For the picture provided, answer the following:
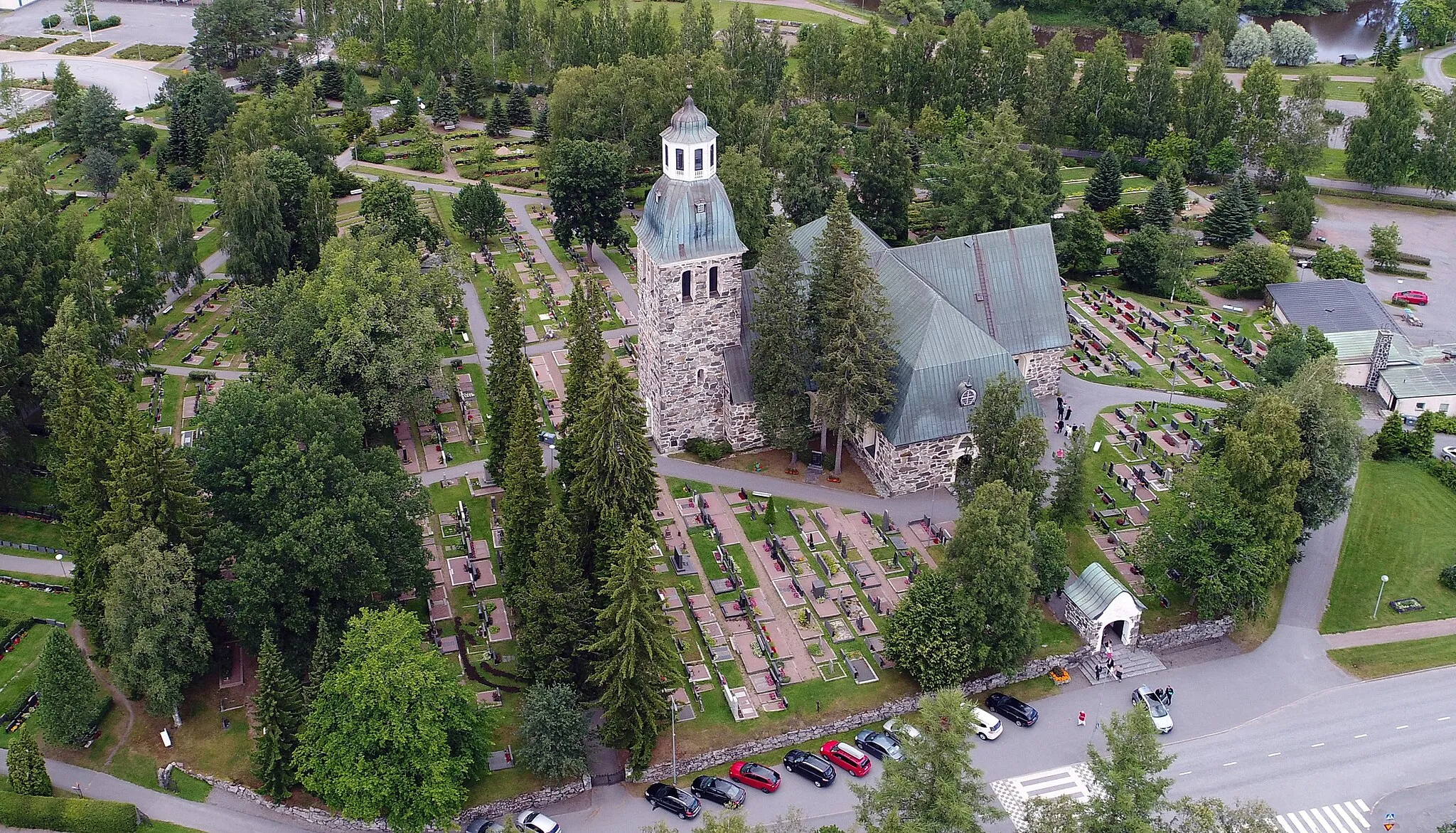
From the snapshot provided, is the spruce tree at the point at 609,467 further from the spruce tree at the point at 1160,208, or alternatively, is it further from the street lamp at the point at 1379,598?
the spruce tree at the point at 1160,208

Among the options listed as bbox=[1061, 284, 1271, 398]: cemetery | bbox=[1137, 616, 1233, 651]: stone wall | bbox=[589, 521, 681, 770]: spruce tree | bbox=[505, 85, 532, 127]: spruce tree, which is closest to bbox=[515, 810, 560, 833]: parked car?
bbox=[589, 521, 681, 770]: spruce tree

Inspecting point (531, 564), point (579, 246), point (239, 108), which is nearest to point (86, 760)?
point (531, 564)

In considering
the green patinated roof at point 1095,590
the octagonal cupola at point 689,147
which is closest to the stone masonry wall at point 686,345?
the octagonal cupola at point 689,147

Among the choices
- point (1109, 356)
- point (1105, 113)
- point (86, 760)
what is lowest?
point (86, 760)

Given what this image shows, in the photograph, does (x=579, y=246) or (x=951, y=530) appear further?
(x=579, y=246)

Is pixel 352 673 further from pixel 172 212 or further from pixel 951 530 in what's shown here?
pixel 172 212

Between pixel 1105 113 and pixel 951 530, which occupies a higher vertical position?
pixel 1105 113
